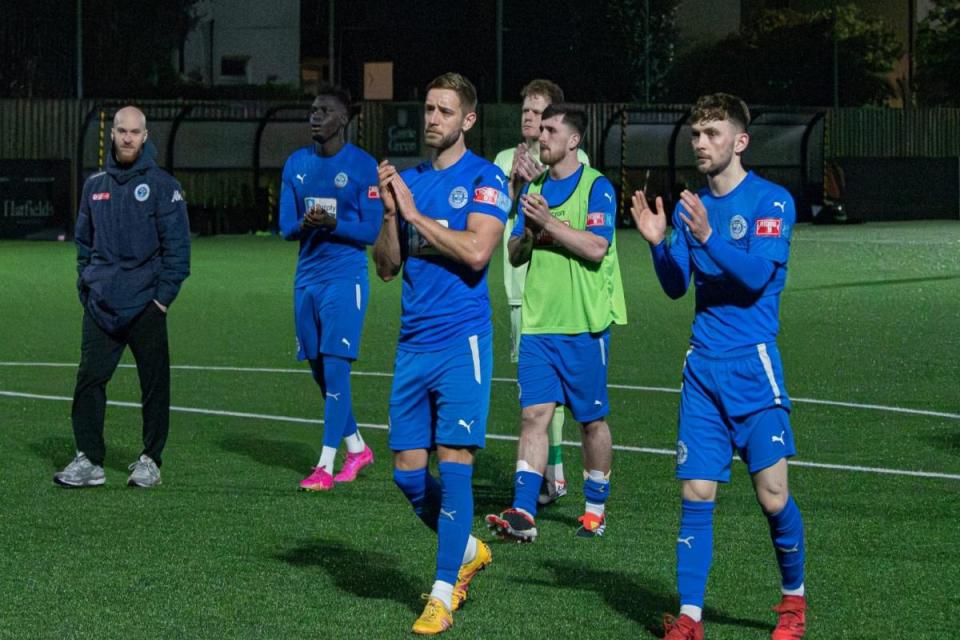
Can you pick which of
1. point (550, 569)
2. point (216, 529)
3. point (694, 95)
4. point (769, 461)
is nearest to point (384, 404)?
point (216, 529)

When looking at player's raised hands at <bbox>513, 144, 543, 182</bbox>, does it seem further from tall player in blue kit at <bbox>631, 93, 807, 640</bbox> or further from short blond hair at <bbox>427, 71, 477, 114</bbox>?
tall player in blue kit at <bbox>631, 93, 807, 640</bbox>

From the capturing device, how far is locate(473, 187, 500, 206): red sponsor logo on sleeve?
685cm

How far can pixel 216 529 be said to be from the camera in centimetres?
876

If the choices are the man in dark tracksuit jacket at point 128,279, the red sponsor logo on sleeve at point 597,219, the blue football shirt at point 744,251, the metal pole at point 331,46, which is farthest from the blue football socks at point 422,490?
the metal pole at point 331,46

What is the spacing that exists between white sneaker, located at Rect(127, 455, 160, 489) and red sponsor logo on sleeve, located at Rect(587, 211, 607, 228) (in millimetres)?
3023

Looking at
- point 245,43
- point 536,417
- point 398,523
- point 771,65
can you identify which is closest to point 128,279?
point 398,523

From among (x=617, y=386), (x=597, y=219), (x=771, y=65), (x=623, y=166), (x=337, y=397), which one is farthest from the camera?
(x=771, y=65)

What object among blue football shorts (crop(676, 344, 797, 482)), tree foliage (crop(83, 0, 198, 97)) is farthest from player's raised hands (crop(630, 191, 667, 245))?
tree foliage (crop(83, 0, 198, 97))

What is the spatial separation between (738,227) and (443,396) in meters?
1.32

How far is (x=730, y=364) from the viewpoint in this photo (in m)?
6.54

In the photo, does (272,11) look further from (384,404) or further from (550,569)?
(550,569)

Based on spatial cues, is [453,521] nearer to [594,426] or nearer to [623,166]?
[594,426]

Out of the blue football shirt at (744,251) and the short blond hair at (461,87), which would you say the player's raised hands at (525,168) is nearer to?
the short blond hair at (461,87)

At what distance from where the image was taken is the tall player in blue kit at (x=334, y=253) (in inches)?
400
